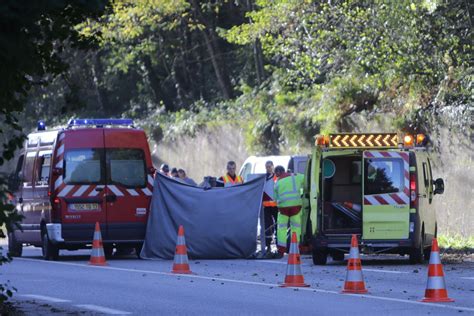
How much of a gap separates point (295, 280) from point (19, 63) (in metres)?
6.79

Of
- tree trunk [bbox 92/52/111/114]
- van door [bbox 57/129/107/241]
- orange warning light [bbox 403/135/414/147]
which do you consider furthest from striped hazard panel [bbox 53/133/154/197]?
tree trunk [bbox 92/52/111/114]

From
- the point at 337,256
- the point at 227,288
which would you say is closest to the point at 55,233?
the point at 337,256

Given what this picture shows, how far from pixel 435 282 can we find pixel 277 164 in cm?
1533

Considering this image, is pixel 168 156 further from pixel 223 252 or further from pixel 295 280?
pixel 295 280

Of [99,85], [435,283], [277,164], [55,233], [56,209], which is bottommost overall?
[435,283]

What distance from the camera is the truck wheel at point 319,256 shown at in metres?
22.0

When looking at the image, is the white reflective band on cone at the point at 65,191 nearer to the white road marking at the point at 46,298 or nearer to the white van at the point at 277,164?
the white van at the point at 277,164

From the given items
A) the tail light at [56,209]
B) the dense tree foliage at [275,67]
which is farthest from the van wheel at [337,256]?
the dense tree foliage at [275,67]

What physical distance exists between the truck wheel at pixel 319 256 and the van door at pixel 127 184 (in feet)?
11.4

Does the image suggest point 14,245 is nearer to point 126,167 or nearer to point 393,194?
point 126,167

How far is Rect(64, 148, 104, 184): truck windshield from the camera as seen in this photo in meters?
23.8

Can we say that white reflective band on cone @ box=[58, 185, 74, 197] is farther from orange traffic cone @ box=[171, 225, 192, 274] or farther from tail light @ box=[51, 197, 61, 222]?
orange traffic cone @ box=[171, 225, 192, 274]

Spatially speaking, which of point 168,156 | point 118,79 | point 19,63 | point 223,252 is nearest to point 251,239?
point 223,252

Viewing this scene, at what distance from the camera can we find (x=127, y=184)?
24.1 m
